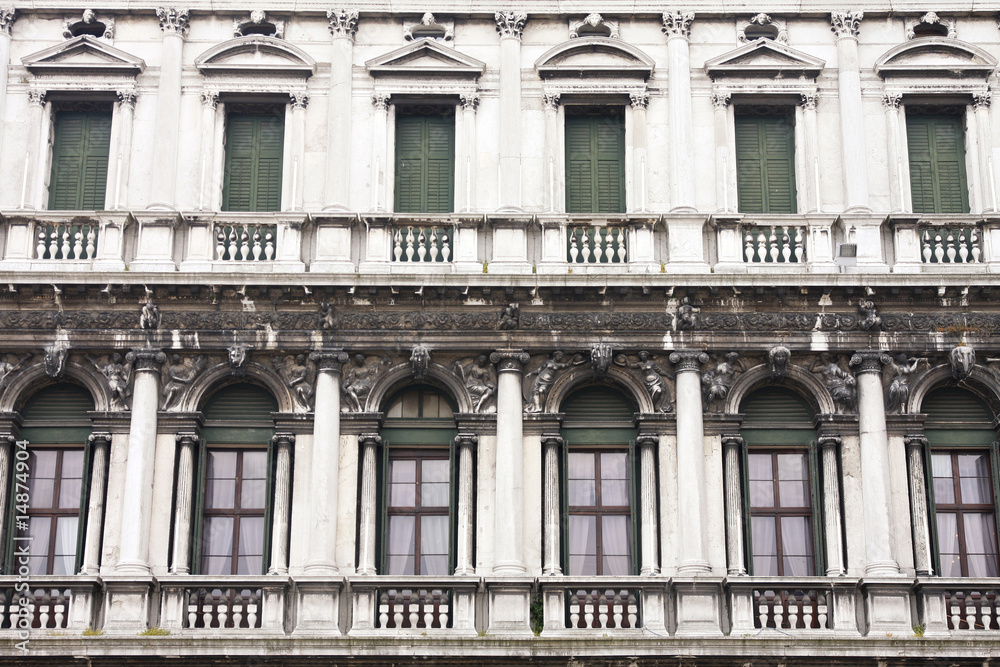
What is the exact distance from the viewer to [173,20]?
24547 mm

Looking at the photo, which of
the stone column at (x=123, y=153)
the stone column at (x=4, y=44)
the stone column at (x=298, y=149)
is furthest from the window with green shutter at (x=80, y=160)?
the stone column at (x=298, y=149)

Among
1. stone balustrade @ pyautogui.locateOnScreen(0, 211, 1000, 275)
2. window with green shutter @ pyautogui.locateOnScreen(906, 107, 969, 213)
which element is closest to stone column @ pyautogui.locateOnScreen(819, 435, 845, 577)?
stone balustrade @ pyautogui.locateOnScreen(0, 211, 1000, 275)

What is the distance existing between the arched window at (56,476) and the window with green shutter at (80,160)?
2.99 meters

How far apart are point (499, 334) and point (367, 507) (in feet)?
10.1

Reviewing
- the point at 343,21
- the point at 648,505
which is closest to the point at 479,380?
the point at 648,505

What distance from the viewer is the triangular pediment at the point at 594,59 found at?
2434 centimetres

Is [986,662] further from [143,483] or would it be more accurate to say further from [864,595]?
[143,483]

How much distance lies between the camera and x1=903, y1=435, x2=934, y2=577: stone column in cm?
2202

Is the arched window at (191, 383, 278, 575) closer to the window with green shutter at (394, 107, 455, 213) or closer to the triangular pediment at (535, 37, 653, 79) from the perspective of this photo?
the window with green shutter at (394, 107, 455, 213)

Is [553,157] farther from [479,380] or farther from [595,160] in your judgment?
[479,380]

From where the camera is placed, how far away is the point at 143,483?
22.0 metres

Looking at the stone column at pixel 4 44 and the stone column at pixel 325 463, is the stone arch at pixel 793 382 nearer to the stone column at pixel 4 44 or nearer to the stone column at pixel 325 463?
the stone column at pixel 325 463

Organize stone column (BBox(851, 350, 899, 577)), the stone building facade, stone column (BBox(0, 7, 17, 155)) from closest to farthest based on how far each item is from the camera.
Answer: the stone building facade
stone column (BBox(851, 350, 899, 577))
stone column (BBox(0, 7, 17, 155))

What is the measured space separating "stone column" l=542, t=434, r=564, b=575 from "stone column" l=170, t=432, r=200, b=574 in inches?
193
